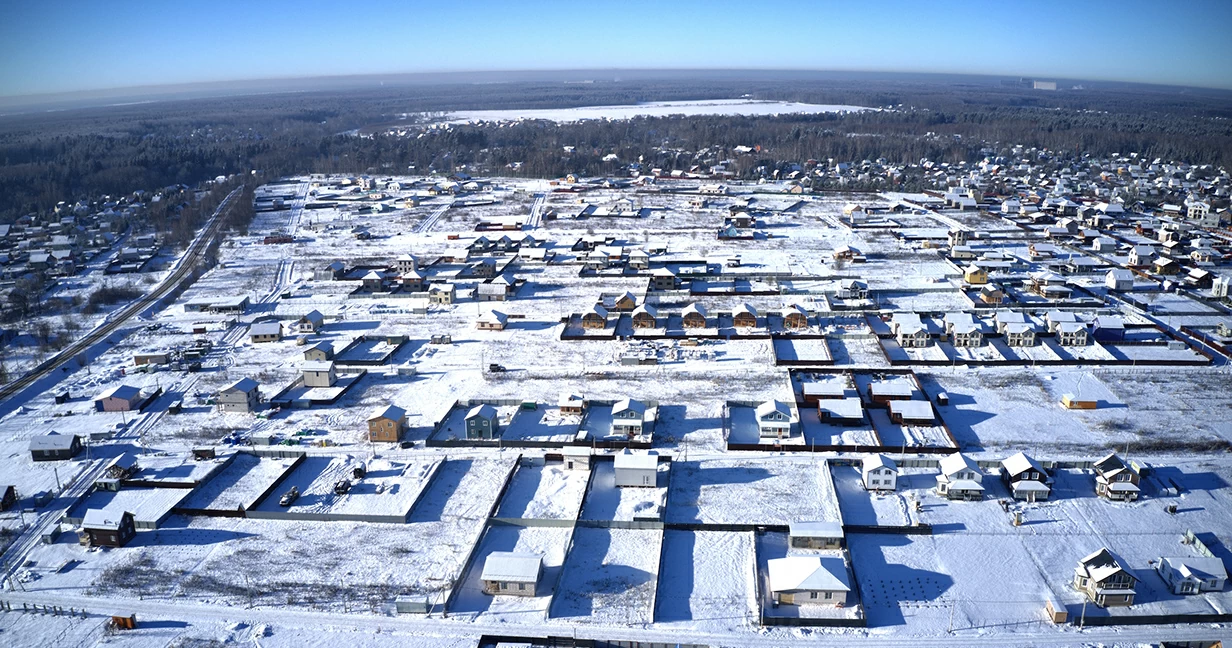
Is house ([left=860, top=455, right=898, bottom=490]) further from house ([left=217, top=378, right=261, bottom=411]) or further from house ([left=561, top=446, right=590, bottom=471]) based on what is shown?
house ([left=217, top=378, right=261, bottom=411])

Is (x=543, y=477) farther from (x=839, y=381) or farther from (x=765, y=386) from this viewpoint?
(x=839, y=381)

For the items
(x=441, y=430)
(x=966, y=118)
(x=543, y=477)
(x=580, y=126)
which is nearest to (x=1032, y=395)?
(x=543, y=477)

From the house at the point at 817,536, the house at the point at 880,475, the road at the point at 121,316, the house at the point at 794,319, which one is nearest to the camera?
the house at the point at 817,536

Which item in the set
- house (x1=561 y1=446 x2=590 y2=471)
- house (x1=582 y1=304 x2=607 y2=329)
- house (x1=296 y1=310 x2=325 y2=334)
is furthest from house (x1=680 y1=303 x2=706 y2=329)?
house (x1=296 y1=310 x2=325 y2=334)

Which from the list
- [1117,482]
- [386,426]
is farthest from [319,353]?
[1117,482]

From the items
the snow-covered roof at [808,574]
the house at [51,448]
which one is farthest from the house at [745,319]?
the house at [51,448]

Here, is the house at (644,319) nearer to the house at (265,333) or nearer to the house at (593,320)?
the house at (593,320)

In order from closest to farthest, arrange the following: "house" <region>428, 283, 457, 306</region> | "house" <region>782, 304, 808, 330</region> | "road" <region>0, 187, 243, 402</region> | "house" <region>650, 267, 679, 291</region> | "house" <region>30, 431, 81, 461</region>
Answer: "house" <region>30, 431, 81, 461</region>, "road" <region>0, 187, 243, 402</region>, "house" <region>782, 304, 808, 330</region>, "house" <region>428, 283, 457, 306</region>, "house" <region>650, 267, 679, 291</region>
